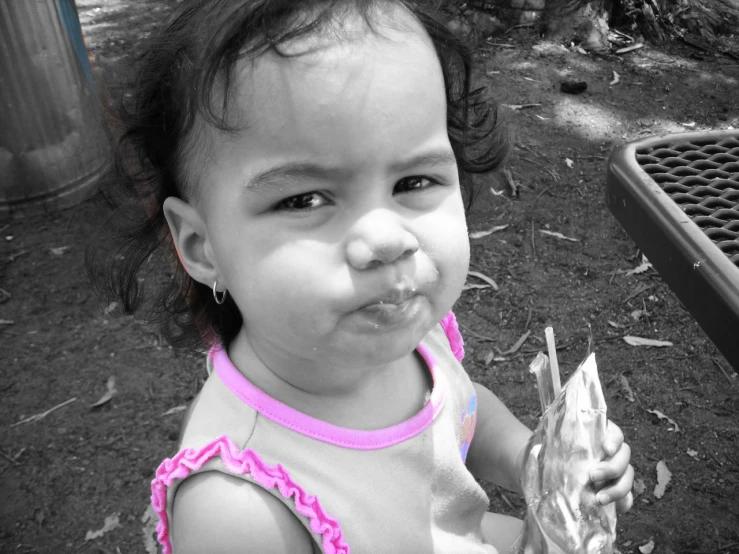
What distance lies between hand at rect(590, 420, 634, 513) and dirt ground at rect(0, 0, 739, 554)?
3.11 feet

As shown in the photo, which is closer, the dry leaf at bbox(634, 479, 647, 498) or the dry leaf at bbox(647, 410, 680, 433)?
the dry leaf at bbox(634, 479, 647, 498)

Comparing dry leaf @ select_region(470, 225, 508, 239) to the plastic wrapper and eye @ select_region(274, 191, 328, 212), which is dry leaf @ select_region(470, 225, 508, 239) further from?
eye @ select_region(274, 191, 328, 212)

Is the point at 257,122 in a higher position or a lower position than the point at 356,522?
higher

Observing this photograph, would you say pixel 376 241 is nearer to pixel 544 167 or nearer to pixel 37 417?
pixel 37 417

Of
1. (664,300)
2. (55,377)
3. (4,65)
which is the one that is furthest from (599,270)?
(4,65)

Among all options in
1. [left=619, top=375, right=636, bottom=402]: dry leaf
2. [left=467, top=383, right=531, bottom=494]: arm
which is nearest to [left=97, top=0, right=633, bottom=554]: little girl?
[left=467, top=383, right=531, bottom=494]: arm

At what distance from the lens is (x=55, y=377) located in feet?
8.79

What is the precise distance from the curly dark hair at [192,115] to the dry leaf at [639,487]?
3.69 ft

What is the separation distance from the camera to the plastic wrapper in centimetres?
124

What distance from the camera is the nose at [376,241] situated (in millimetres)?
1028

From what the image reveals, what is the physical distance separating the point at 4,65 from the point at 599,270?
2.78 m

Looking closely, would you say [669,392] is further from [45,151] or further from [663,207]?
[45,151]

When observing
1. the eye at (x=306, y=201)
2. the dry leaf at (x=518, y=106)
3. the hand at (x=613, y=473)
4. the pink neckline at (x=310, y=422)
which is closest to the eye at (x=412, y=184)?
the eye at (x=306, y=201)

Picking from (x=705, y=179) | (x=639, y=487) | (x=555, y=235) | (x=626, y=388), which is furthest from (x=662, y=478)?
(x=555, y=235)
